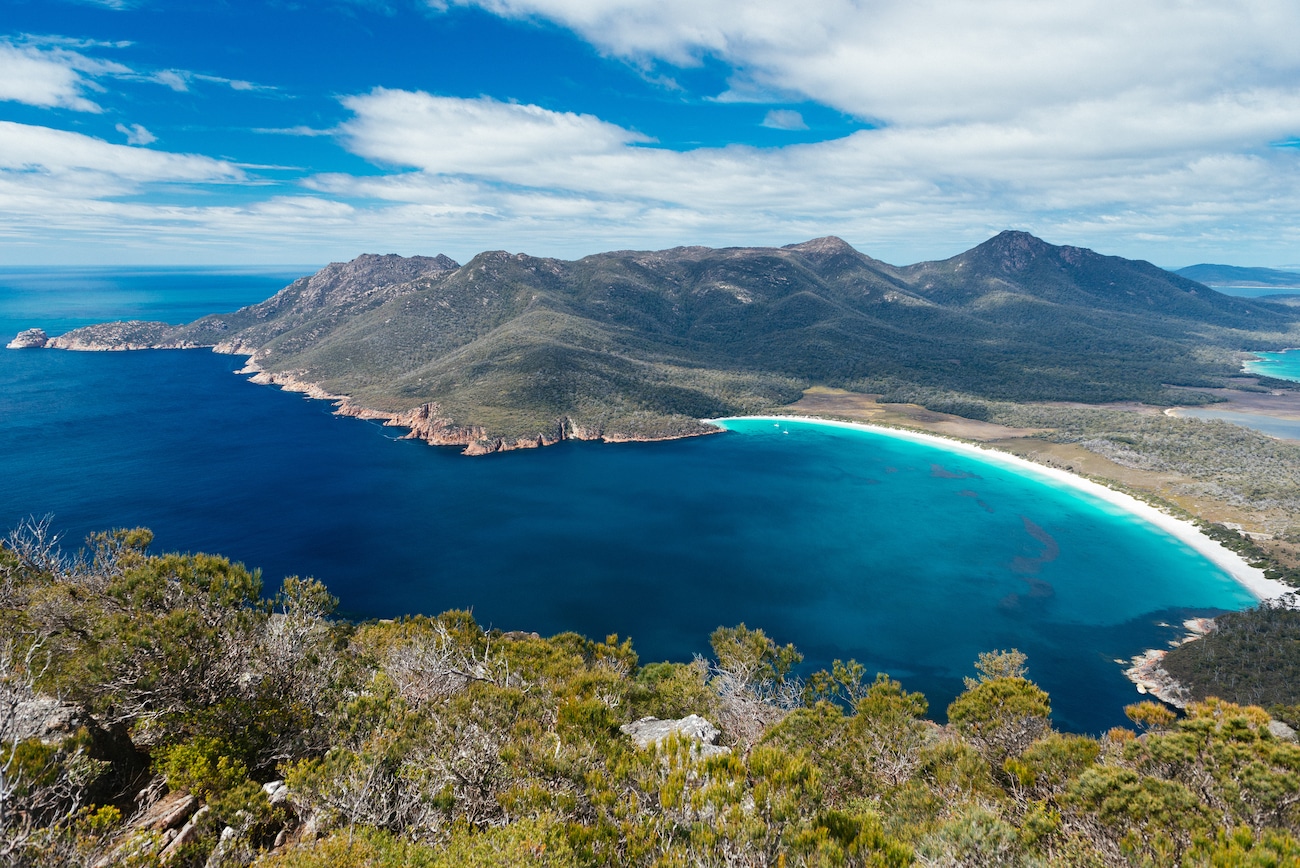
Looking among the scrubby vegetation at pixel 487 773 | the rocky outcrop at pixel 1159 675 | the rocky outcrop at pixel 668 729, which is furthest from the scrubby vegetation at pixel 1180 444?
the rocky outcrop at pixel 668 729

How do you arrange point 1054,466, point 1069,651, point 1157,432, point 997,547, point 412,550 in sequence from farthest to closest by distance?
point 1157,432, point 1054,466, point 997,547, point 412,550, point 1069,651

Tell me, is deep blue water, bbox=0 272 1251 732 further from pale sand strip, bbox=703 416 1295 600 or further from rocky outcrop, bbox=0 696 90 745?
rocky outcrop, bbox=0 696 90 745

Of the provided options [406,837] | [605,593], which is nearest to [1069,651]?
[605,593]

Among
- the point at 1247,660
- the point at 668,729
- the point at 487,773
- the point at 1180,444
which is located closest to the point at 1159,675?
the point at 1247,660

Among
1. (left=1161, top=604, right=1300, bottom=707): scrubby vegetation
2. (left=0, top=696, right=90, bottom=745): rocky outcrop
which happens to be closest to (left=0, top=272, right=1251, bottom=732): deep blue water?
(left=1161, top=604, right=1300, bottom=707): scrubby vegetation

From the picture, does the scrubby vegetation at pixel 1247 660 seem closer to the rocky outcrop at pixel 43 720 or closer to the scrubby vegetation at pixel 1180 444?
the scrubby vegetation at pixel 1180 444

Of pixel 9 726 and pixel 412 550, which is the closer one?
pixel 9 726

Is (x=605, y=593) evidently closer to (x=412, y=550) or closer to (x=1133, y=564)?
(x=412, y=550)

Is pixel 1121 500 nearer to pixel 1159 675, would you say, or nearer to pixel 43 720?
pixel 1159 675

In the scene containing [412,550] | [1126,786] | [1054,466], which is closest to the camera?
[1126,786]
